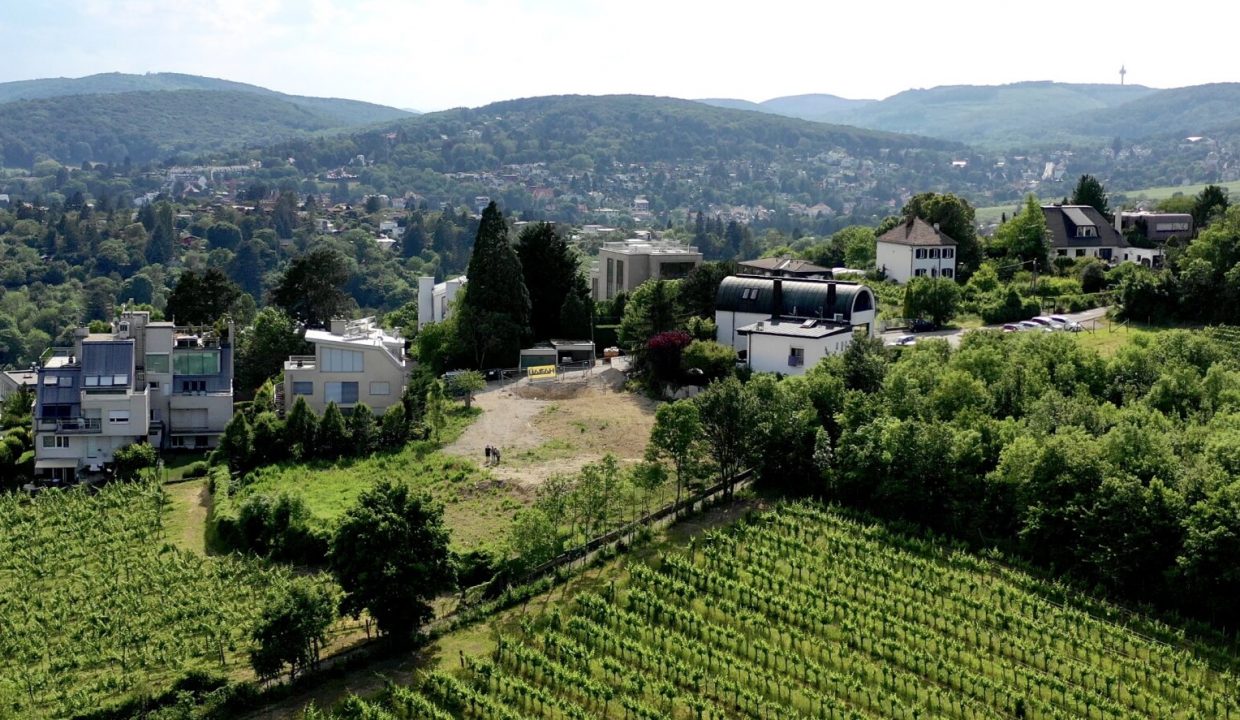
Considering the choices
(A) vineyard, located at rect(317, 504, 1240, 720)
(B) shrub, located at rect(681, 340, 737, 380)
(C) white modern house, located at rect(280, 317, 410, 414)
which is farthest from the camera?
(C) white modern house, located at rect(280, 317, 410, 414)

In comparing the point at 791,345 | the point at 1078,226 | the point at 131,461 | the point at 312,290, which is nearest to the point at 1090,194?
the point at 1078,226

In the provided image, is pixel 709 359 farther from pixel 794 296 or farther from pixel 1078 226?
pixel 1078 226

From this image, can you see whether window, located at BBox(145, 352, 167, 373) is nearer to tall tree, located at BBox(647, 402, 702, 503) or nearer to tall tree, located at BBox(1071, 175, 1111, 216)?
tall tree, located at BBox(647, 402, 702, 503)

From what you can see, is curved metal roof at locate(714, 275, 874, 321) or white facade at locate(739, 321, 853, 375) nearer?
white facade at locate(739, 321, 853, 375)

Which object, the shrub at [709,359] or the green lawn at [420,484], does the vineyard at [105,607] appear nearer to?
the green lawn at [420,484]

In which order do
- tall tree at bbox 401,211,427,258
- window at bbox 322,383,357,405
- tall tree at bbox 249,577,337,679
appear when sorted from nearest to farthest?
tall tree at bbox 249,577,337,679, window at bbox 322,383,357,405, tall tree at bbox 401,211,427,258

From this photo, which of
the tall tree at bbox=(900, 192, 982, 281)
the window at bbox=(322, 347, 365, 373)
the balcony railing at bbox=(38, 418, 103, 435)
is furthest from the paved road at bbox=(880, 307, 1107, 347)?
the balcony railing at bbox=(38, 418, 103, 435)
